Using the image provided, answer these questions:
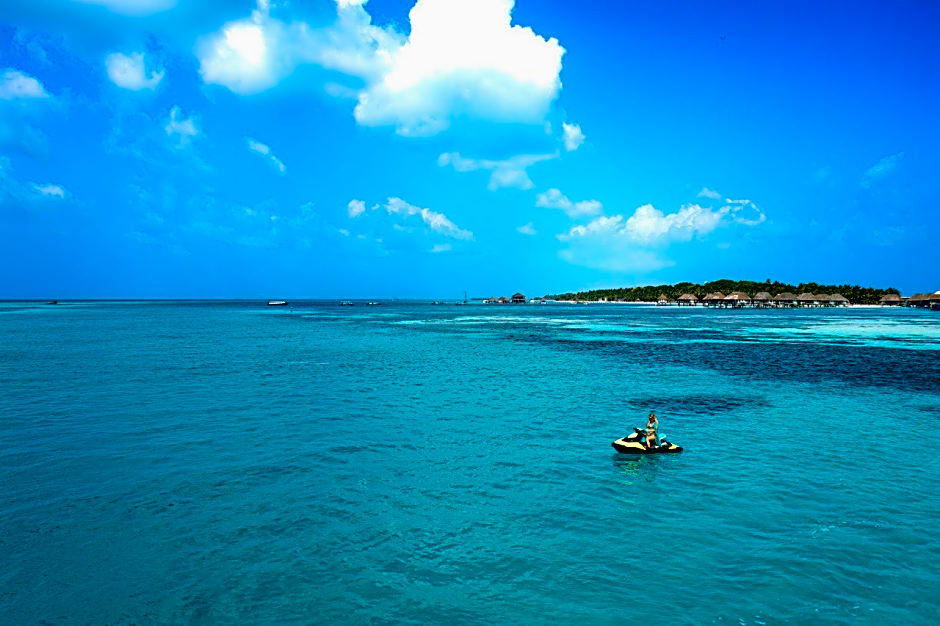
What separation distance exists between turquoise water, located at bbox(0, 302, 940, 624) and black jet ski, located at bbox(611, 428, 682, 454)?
1.56 feet

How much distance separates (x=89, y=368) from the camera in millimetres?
43969

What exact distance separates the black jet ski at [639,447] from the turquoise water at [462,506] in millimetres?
476

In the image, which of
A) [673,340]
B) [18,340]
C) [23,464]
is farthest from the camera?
[673,340]

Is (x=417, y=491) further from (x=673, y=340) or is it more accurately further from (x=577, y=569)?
(x=673, y=340)

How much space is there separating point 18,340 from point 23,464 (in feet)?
222

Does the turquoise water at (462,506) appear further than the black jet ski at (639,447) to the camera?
No

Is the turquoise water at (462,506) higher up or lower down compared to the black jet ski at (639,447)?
lower down

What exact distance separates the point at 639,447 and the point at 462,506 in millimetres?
8374

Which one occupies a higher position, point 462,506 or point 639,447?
point 639,447

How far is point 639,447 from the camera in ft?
67.9

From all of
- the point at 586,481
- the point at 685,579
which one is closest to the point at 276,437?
the point at 586,481

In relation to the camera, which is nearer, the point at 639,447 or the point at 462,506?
the point at 462,506

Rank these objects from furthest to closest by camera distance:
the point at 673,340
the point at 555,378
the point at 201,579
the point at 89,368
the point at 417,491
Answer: the point at 673,340, the point at 89,368, the point at 555,378, the point at 417,491, the point at 201,579

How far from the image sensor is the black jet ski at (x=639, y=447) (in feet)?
68.1
